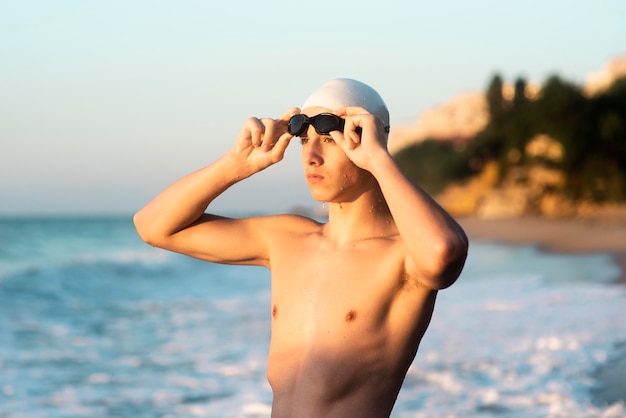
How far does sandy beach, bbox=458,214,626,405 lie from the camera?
8727 mm

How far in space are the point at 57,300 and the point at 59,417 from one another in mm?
10724

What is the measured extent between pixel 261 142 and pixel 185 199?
37cm

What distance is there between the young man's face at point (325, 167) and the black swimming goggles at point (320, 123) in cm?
3

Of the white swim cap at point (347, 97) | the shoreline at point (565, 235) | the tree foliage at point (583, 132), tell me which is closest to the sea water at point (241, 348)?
the shoreline at point (565, 235)

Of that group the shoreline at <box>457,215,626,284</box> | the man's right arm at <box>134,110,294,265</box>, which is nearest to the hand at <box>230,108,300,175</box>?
the man's right arm at <box>134,110,294,265</box>

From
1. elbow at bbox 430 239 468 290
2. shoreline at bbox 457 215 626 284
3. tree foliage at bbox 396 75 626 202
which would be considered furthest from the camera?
tree foliage at bbox 396 75 626 202

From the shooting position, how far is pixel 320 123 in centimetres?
331

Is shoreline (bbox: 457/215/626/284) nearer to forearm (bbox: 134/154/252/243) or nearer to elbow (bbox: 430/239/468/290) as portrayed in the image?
forearm (bbox: 134/154/252/243)

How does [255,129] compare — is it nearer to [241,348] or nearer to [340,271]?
[340,271]

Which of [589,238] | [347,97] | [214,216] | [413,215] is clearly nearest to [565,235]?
[589,238]

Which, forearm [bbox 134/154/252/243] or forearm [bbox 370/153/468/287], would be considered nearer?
forearm [bbox 370/153/468/287]

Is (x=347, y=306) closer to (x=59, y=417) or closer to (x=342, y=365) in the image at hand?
(x=342, y=365)

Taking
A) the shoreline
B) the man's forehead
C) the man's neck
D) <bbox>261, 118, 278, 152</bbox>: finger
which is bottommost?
the man's neck

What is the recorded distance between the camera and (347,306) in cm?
339
